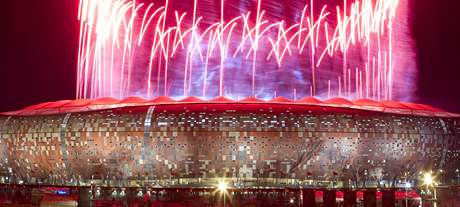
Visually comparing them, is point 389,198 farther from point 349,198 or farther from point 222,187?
point 222,187

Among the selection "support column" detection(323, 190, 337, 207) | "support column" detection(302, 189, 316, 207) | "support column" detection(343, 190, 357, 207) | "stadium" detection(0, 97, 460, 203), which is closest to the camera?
"support column" detection(302, 189, 316, 207)

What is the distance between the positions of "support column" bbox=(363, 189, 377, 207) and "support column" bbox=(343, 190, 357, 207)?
636 mm

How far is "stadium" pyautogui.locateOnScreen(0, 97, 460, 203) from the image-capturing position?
3212 cm

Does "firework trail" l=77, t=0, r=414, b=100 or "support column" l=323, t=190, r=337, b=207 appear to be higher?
"firework trail" l=77, t=0, r=414, b=100

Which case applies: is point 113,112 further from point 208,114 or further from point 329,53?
point 329,53

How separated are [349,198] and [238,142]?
6386 mm

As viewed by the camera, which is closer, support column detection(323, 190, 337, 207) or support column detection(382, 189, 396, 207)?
support column detection(382, 189, 396, 207)

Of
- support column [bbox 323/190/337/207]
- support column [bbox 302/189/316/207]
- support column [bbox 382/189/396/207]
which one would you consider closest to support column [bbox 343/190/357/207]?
support column [bbox 323/190/337/207]

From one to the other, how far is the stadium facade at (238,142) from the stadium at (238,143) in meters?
0.05

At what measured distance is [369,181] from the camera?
1324 inches

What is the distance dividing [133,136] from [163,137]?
5.33 feet

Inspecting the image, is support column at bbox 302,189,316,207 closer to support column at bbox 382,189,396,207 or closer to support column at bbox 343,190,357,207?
support column at bbox 343,190,357,207

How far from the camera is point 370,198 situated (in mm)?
30734

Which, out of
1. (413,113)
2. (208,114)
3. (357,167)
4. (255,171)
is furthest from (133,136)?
(413,113)
